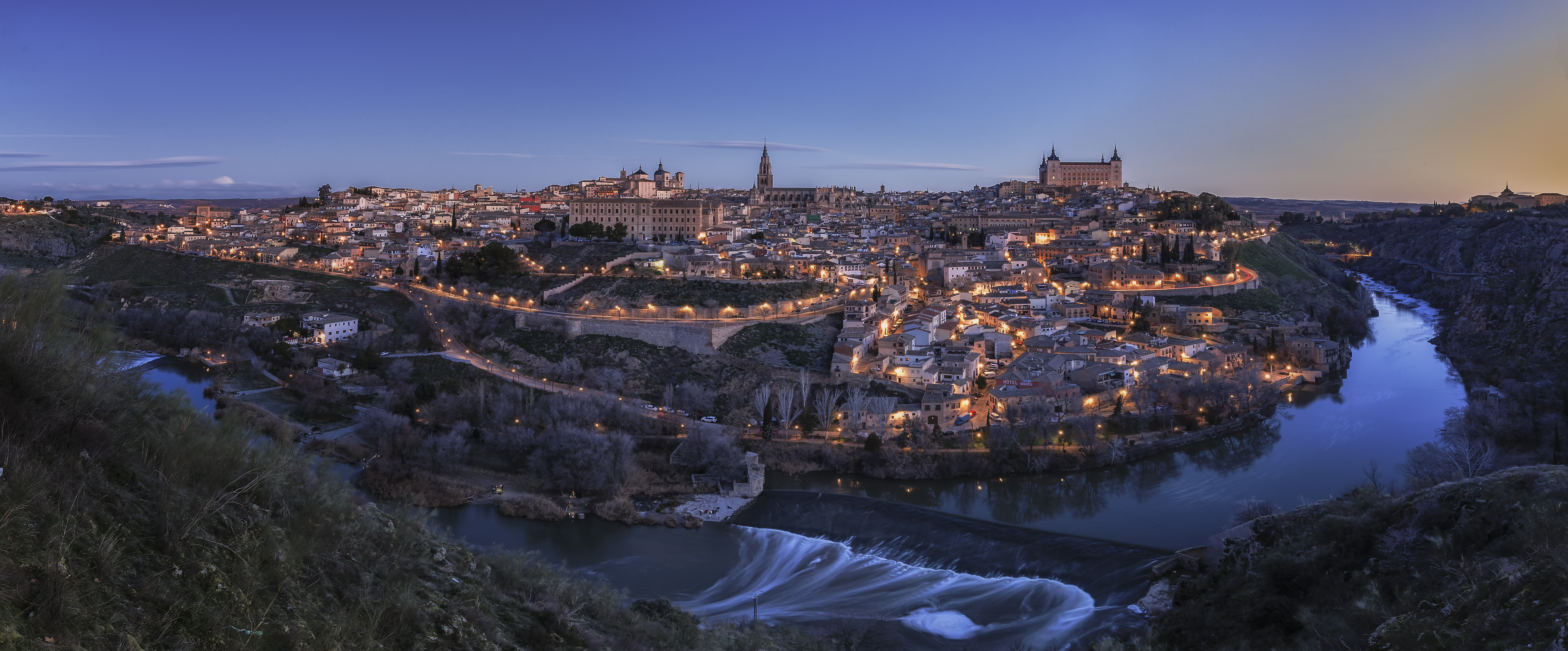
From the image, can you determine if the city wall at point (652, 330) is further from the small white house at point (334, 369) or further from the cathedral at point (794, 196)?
the cathedral at point (794, 196)

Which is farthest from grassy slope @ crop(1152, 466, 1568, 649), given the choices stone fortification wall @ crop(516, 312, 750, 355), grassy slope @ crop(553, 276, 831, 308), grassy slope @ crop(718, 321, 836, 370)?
grassy slope @ crop(553, 276, 831, 308)

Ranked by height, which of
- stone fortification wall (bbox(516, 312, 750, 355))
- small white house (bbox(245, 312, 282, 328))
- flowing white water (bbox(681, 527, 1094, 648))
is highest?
stone fortification wall (bbox(516, 312, 750, 355))

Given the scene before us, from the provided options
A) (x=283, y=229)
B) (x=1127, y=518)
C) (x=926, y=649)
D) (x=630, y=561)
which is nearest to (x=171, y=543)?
(x=926, y=649)

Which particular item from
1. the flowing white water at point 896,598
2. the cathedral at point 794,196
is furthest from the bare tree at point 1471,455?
the cathedral at point 794,196

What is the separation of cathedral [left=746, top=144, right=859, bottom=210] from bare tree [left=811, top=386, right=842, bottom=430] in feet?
105

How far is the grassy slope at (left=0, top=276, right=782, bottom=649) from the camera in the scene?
10.6ft

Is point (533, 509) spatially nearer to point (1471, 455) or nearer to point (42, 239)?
point (1471, 455)

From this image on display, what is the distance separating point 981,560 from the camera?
1097cm

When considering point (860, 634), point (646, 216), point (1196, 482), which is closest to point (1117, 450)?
point (1196, 482)

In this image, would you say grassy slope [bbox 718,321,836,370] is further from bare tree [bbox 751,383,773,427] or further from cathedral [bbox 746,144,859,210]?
cathedral [bbox 746,144,859,210]

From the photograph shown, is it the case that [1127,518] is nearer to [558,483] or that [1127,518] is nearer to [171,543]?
[558,483]

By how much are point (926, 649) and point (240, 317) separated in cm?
2139

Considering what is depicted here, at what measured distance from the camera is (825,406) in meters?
15.8

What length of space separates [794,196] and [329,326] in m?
36.3
